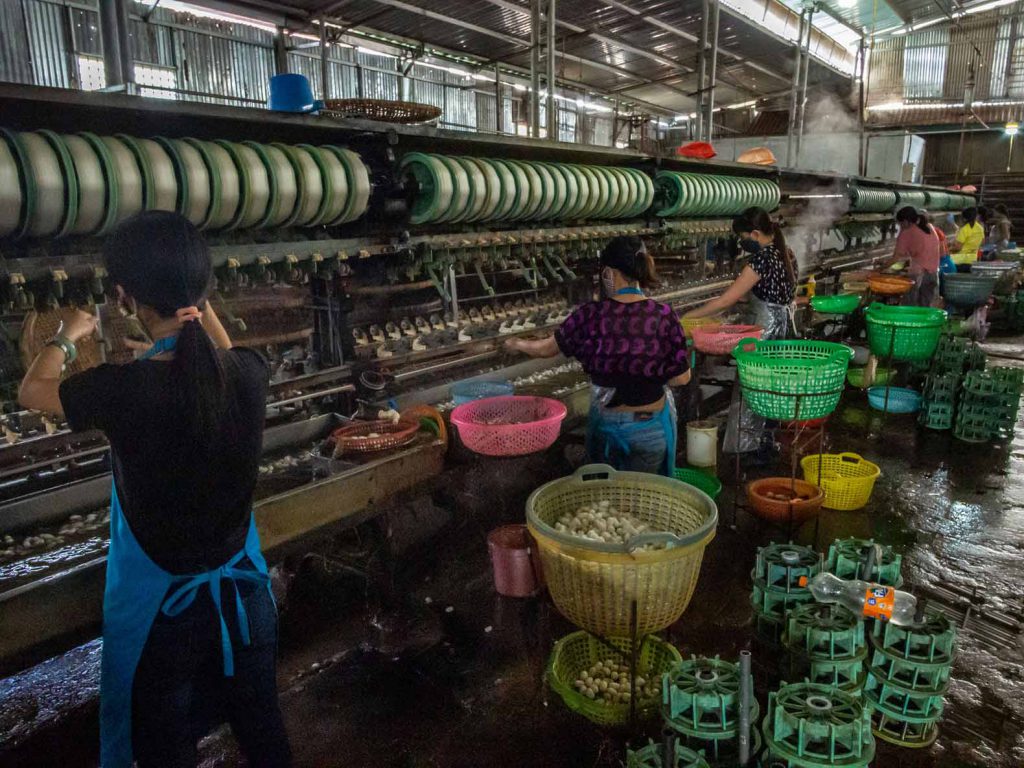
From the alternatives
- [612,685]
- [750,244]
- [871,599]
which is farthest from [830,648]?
[750,244]

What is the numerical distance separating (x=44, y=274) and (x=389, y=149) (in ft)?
5.17

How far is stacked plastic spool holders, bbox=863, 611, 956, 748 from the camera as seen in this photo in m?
2.20

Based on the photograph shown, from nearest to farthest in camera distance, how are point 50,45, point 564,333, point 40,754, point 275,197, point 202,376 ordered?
point 202,376 → point 40,754 → point 275,197 → point 564,333 → point 50,45

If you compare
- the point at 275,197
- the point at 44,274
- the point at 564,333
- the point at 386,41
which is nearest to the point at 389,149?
the point at 275,197

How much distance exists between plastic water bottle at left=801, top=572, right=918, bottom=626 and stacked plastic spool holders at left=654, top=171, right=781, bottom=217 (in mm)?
3431

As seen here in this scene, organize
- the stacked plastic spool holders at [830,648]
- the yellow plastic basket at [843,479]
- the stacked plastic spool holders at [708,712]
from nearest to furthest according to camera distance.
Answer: the stacked plastic spool holders at [708,712], the stacked plastic spool holders at [830,648], the yellow plastic basket at [843,479]

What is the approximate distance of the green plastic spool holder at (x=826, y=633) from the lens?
2.18 metres

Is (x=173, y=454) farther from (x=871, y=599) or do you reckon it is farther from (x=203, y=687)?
(x=871, y=599)

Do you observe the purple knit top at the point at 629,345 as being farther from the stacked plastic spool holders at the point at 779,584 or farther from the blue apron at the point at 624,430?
the stacked plastic spool holders at the point at 779,584

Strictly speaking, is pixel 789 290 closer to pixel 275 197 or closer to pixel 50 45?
pixel 275 197

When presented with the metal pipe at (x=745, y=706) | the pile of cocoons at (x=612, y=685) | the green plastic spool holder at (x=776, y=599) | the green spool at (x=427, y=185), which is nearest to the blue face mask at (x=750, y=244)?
the green spool at (x=427, y=185)

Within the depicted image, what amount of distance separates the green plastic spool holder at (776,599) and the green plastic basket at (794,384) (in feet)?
4.06

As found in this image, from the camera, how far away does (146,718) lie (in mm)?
1620

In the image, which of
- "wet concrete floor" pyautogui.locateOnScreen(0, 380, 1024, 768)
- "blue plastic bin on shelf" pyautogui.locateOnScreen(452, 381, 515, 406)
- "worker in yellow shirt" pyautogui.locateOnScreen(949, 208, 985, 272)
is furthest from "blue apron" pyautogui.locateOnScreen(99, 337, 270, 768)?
"worker in yellow shirt" pyautogui.locateOnScreen(949, 208, 985, 272)
